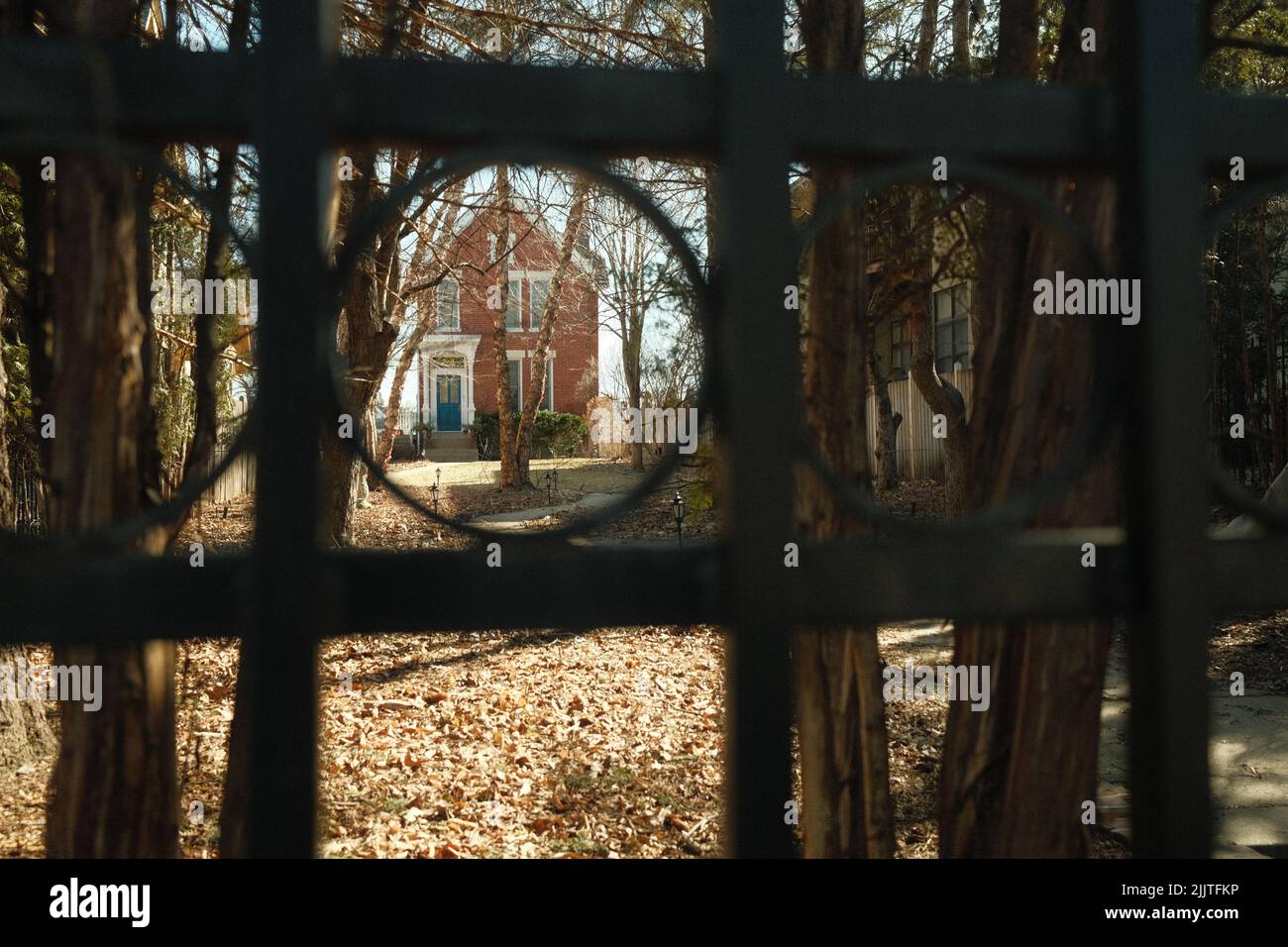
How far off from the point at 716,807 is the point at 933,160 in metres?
4.03

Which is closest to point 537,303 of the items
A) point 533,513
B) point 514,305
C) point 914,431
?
point 514,305

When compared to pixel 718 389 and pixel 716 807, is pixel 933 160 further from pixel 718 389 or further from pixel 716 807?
pixel 716 807

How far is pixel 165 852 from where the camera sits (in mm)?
1605

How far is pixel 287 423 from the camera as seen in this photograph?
92 cm

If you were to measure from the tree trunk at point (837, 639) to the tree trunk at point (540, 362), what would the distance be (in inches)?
36.1

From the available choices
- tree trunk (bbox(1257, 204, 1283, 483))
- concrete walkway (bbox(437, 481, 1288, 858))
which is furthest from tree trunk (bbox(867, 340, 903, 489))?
tree trunk (bbox(1257, 204, 1283, 483))

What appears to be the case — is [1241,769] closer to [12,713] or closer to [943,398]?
[943,398]

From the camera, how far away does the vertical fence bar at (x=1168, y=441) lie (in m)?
1.01

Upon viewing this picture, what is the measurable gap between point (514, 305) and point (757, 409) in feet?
2.99

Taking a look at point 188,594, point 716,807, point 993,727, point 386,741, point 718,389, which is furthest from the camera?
point 386,741

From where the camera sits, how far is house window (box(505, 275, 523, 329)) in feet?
5.58

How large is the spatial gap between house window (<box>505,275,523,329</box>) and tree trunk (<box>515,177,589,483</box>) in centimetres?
6

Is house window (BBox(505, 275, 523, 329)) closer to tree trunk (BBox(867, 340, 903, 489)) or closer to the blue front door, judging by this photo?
the blue front door
